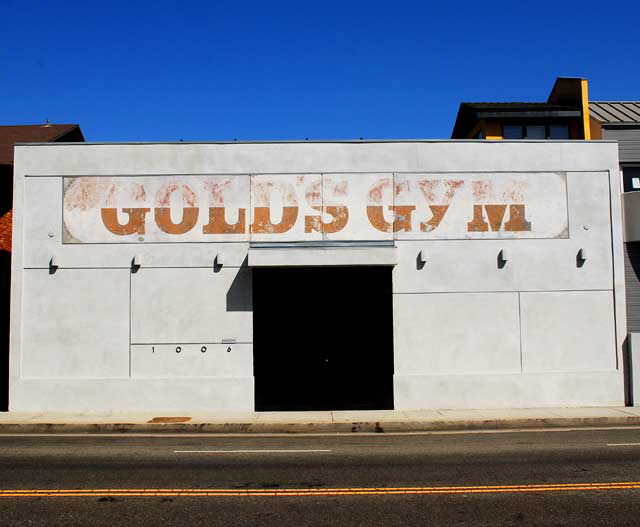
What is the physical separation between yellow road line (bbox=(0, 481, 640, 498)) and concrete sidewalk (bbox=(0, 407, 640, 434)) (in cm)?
541

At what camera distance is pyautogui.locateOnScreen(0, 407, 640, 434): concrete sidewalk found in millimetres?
13602

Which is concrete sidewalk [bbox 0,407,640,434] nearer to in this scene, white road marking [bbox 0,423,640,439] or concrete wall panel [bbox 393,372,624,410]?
white road marking [bbox 0,423,640,439]

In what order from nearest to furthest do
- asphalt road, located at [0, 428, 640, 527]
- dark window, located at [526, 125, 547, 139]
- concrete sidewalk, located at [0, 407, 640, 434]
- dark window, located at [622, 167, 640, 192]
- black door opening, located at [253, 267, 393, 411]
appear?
1. asphalt road, located at [0, 428, 640, 527]
2. concrete sidewalk, located at [0, 407, 640, 434]
3. dark window, located at [622, 167, 640, 192]
4. black door opening, located at [253, 267, 393, 411]
5. dark window, located at [526, 125, 547, 139]

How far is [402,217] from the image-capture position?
16250 mm

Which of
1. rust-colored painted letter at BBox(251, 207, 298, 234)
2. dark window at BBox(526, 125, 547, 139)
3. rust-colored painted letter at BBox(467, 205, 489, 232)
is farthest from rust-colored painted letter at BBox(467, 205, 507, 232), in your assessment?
dark window at BBox(526, 125, 547, 139)

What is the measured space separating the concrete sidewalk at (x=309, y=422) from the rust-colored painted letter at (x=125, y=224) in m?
4.47

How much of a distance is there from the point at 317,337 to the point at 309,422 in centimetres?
613

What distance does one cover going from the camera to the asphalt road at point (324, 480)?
695 cm

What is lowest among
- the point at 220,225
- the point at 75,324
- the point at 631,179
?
the point at 75,324

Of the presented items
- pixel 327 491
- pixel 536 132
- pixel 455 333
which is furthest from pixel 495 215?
pixel 536 132

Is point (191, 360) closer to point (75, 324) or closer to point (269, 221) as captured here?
point (75, 324)

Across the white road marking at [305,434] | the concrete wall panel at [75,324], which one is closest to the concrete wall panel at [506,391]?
the white road marking at [305,434]

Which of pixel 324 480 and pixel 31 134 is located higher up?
pixel 31 134

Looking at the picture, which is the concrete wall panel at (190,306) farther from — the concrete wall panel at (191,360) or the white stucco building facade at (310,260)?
the concrete wall panel at (191,360)
